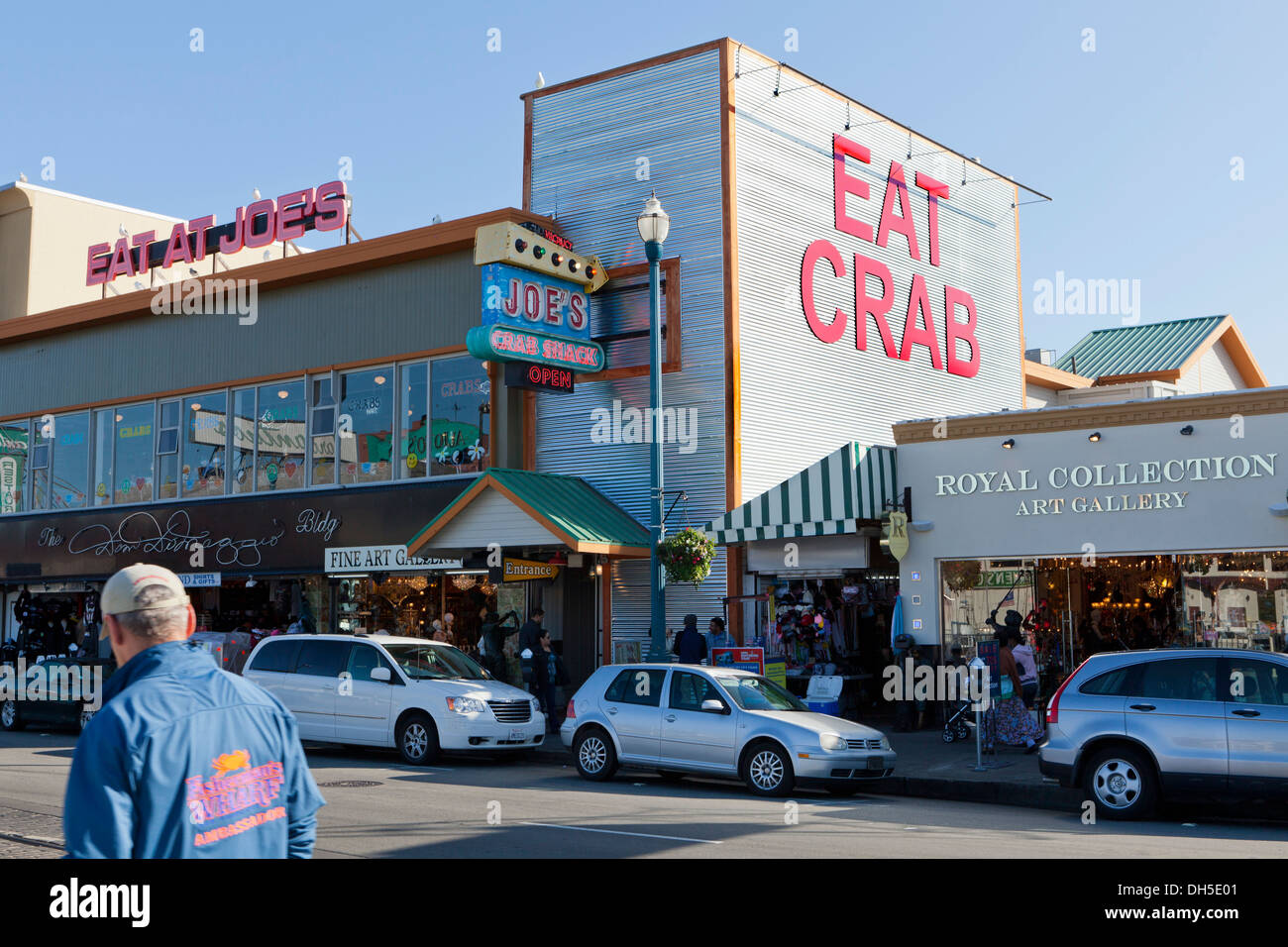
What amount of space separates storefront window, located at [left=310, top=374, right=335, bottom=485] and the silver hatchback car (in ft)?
37.4

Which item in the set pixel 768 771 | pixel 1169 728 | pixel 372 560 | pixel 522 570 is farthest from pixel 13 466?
pixel 1169 728

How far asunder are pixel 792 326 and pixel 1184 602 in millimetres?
8439

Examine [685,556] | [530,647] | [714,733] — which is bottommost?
[714,733]

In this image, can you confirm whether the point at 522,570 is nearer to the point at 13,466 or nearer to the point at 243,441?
the point at 243,441

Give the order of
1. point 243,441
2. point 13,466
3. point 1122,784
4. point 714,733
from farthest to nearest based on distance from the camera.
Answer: point 13,466, point 243,441, point 714,733, point 1122,784

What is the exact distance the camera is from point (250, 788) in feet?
12.5

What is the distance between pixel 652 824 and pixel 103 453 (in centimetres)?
2230

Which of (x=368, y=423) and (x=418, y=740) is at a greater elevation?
(x=368, y=423)

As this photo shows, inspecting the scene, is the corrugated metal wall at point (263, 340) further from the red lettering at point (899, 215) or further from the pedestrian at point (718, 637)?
the red lettering at point (899, 215)

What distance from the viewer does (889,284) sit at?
2602cm

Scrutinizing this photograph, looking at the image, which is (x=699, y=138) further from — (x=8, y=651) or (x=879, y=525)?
(x=8, y=651)

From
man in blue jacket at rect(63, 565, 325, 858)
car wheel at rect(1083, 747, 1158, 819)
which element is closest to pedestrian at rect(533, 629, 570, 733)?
car wheel at rect(1083, 747, 1158, 819)

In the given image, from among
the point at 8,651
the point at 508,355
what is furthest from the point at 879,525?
the point at 8,651
